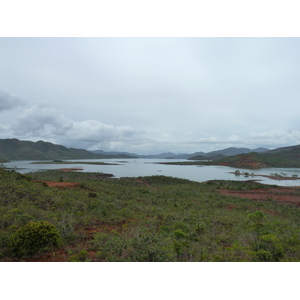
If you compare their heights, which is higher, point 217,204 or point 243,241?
point 243,241

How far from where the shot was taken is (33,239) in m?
6.09

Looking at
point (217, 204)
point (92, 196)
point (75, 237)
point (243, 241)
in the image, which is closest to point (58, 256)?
point (75, 237)

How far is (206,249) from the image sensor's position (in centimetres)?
688

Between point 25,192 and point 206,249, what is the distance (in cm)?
1458

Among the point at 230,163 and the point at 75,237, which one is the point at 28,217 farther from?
the point at 230,163

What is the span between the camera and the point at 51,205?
41.4 ft

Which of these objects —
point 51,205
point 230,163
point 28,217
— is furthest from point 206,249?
point 230,163

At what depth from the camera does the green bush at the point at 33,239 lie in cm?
592

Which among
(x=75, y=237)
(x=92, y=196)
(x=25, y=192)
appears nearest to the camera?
(x=75, y=237)

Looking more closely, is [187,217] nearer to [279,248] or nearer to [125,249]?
[279,248]

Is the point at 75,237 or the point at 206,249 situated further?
the point at 75,237

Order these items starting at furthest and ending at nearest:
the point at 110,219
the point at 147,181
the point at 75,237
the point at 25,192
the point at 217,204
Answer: the point at 147,181 → the point at 217,204 → the point at 25,192 → the point at 110,219 → the point at 75,237

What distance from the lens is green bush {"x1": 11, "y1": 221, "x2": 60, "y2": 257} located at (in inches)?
233

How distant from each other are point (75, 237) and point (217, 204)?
16.3 metres
